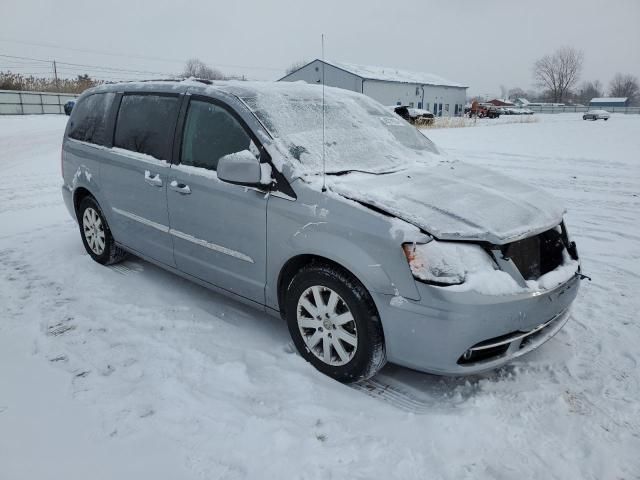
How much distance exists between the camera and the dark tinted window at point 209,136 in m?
3.27

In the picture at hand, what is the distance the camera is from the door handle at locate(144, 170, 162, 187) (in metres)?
3.77

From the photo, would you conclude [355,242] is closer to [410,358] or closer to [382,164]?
[410,358]

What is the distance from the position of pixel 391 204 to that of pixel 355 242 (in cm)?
30

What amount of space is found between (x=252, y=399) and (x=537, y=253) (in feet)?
6.15

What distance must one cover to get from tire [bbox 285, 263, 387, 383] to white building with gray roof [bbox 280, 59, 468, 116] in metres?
40.8

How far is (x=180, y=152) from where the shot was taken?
143 inches

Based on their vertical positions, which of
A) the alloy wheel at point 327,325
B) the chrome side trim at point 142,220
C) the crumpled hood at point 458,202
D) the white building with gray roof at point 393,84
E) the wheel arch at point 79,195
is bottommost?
the alloy wheel at point 327,325

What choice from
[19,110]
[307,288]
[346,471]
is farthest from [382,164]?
[19,110]

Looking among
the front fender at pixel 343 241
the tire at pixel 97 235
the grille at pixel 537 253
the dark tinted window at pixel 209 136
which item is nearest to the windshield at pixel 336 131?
the dark tinted window at pixel 209 136

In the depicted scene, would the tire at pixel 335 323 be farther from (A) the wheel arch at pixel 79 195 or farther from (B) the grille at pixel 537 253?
(A) the wheel arch at pixel 79 195

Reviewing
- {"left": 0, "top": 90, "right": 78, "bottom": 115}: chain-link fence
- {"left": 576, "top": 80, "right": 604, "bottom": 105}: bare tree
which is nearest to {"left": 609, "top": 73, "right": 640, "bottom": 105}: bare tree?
{"left": 576, "top": 80, "right": 604, "bottom": 105}: bare tree

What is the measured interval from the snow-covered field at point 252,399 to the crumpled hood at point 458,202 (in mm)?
959

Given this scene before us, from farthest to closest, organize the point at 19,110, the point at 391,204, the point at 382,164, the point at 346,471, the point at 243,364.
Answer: the point at 19,110 → the point at 382,164 → the point at 243,364 → the point at 391,204 → the point at 346,471

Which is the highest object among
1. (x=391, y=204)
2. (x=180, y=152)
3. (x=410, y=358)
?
(x=180, y=152)
